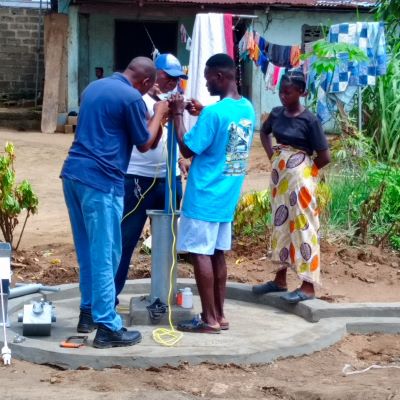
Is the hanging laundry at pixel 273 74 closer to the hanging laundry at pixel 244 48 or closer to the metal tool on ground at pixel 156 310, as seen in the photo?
the hanging laundry at pixel 244 48

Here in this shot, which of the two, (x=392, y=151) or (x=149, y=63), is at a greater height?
(x=149, y=63)

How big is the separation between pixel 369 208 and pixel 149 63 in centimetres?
339

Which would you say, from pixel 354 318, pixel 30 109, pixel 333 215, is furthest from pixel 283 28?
pixel 354 318

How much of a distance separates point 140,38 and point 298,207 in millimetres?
16278

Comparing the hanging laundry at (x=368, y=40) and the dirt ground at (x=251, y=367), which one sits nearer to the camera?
the dirt ground at (x=251, y=367)

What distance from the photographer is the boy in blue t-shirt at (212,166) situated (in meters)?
5.73

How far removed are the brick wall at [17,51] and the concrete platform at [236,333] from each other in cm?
1646

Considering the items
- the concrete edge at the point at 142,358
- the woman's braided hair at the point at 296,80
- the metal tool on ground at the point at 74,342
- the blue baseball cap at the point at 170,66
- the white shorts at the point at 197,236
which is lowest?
the concrete edge at the point at 142,358

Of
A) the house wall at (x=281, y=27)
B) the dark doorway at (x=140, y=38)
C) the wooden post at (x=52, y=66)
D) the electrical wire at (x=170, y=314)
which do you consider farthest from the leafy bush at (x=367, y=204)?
the dark doorway at (x=140, y=38)

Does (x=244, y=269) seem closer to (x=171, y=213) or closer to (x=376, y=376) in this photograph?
(x=171, y=213)

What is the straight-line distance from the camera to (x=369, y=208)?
827cm

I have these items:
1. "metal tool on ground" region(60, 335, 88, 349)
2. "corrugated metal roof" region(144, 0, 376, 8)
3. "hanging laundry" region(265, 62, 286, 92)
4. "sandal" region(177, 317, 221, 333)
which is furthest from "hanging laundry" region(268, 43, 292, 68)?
"metal tool on ground" region(60, 335, 88, 349)

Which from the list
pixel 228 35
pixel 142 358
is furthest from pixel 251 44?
pixel 142 358

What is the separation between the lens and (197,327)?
5.92 meters
